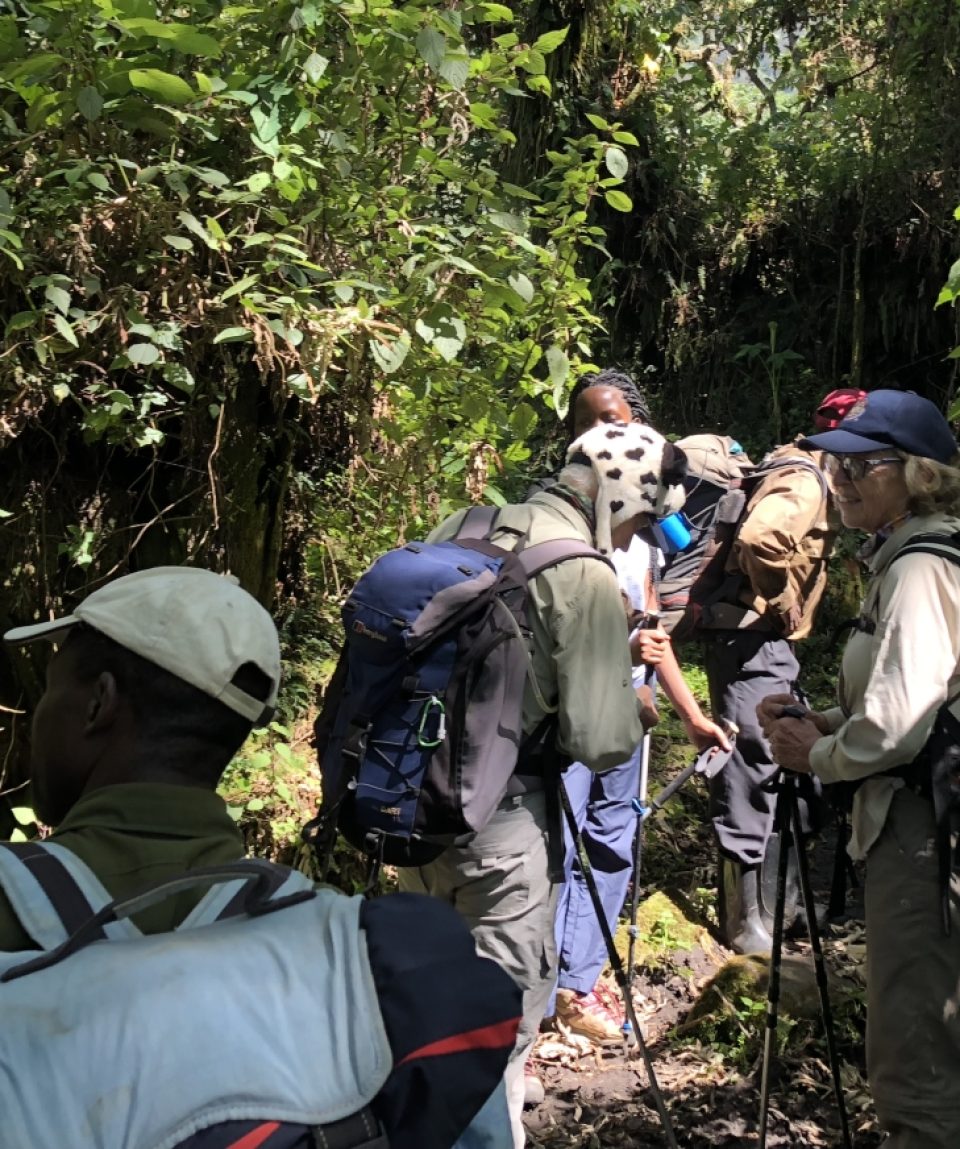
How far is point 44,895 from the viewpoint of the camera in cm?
109

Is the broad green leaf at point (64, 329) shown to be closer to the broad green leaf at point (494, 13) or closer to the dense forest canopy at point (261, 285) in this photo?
the dense forest canopy at point (261, 285)

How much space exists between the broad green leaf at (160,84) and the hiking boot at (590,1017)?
3664 millimetres

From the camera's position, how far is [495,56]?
3.87m

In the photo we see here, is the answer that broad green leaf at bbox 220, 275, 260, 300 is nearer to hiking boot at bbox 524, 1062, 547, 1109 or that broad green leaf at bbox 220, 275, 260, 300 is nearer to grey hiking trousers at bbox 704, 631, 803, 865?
grey hiking trousers at bbox 704, 631, 803, 865

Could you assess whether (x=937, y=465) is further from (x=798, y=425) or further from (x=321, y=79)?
(x=798, y=425)

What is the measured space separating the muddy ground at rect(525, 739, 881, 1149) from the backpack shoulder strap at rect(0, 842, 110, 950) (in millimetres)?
2967

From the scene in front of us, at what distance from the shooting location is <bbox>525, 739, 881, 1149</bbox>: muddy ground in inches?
138

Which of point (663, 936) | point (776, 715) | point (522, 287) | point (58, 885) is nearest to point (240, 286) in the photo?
point (522, 287)

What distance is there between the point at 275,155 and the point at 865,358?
25.9 feet

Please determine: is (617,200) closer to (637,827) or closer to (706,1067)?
(637,827)

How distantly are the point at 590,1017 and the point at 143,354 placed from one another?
3114mm

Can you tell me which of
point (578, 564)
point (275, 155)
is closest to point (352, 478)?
point (275, 155)

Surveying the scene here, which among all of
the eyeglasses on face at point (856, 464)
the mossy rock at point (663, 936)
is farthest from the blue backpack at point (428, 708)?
the mossy rock at point (663, 936)

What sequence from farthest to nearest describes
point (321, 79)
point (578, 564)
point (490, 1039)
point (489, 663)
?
point (321, 79), point (578, 564), point (489, 663), point (490, 1039)
